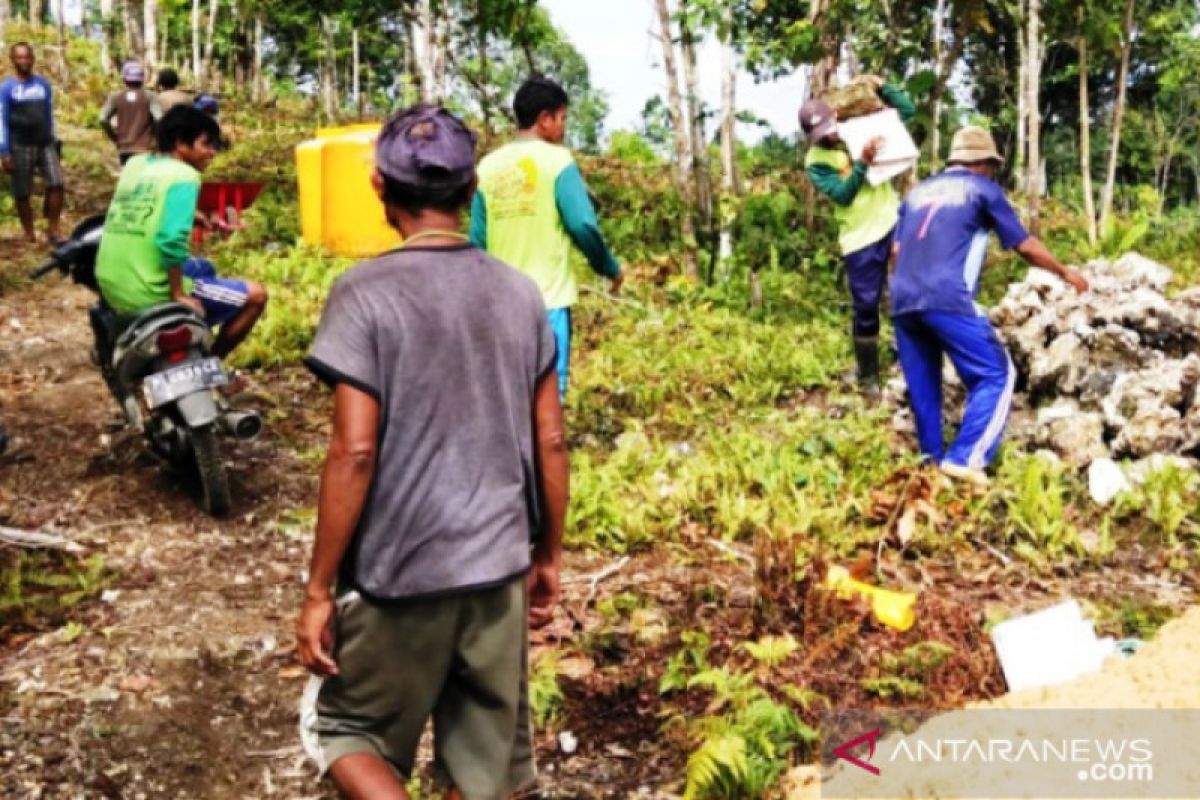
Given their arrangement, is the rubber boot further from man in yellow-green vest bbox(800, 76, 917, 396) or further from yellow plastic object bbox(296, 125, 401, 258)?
yellow plastic object bbox(296, 125, 401, 258)

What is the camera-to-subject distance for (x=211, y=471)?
5.77m

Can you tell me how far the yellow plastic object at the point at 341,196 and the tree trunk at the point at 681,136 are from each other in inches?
109

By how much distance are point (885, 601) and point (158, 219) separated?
3.68 m

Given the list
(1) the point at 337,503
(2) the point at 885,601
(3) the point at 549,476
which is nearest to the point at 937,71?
(2) the point at 885,601

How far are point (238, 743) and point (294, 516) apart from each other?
2.08m

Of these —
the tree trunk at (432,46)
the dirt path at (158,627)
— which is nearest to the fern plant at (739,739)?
the dirt path at (158,627)

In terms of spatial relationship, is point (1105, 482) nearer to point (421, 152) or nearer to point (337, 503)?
point (421, 152)

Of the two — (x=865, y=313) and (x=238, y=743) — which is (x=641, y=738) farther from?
(x=865, y=313)

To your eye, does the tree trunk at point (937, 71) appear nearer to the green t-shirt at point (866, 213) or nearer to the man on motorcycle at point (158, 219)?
the green t-shirt at point (866, 213)

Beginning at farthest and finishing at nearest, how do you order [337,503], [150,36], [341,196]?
[150,36] → [341,196] → [337,503]

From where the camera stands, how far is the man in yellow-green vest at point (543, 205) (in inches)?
227

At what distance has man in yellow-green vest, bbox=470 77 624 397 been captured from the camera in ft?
18.9

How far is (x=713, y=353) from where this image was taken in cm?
902

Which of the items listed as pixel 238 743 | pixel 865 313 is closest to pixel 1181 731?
pixel 238 743
